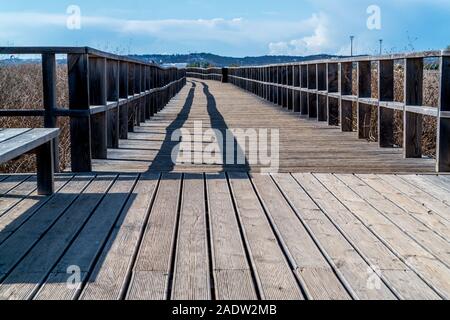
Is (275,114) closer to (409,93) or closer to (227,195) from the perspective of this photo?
(409,93)

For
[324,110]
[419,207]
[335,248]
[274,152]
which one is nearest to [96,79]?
[274,152]

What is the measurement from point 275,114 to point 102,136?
6.88 meters

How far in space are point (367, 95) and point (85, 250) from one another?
19.2 feet

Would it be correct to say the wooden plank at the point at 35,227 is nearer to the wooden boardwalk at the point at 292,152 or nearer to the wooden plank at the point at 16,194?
the wooden plank at the point at 16,194

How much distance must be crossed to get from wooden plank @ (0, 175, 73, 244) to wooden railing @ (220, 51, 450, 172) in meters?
3.04

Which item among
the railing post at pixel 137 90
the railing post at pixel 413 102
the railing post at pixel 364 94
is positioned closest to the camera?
the railing post at pixel 413 102

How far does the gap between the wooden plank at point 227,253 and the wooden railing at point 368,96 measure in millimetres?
2087

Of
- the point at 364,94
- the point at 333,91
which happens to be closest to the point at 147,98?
the point at 333,91

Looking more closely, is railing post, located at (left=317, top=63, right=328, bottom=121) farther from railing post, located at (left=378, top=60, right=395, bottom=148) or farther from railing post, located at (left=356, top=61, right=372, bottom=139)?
railing post, located at (left=378, top=60, right=395, bottom=148)

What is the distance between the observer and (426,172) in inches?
232

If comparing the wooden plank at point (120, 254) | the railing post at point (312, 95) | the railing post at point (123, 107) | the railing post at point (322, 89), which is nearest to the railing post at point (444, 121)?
the wooden plank at point (120, 254)

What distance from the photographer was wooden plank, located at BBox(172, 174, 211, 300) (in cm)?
285

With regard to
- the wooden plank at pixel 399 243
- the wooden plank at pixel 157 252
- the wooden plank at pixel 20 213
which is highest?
the wooden plank at pixel 20 213

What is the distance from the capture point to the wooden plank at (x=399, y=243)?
3.06m
